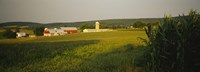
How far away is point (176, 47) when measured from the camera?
1231 cm

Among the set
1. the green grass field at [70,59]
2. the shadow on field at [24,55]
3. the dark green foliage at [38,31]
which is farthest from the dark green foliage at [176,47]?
the dark green foliage at [38,31]

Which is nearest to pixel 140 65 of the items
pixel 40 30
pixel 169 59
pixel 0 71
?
pixel 169 59

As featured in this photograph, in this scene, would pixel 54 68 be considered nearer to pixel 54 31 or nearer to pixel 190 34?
pixel 190 34

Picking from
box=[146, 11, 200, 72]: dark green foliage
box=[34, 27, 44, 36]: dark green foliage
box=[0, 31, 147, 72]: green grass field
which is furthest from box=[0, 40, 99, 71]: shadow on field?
box=[34, 27, 44, 36]: dark green foliage

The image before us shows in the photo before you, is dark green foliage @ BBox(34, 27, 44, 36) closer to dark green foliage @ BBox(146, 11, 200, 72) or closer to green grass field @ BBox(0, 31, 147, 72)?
green grass field @ BBox(0, 31, 147, 72)

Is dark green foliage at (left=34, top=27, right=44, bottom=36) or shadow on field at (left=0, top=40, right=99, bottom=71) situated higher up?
shadow on field at (left=0, top=40, right=99, bottom=71)

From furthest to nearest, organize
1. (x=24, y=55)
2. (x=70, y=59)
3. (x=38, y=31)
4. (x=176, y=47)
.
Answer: (x=38, y=31) < (x=24, y=55) < (x=70, y=59) < (x=176, y=47)

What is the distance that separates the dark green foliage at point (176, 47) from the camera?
1200cm

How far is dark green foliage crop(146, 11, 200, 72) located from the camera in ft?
39.4

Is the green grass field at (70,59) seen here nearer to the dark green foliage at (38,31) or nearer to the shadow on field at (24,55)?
the shadow on field at (24,55)

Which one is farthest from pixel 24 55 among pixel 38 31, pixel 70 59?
pixel 38 31

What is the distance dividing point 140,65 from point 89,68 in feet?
9.93

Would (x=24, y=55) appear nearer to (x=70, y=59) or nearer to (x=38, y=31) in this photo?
(x=70, y=59)

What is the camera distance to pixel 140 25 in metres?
125
